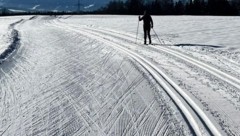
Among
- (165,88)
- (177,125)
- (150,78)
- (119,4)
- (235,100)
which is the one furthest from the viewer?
(119,4)

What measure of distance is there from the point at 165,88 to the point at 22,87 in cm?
445

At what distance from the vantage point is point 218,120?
8.76 m

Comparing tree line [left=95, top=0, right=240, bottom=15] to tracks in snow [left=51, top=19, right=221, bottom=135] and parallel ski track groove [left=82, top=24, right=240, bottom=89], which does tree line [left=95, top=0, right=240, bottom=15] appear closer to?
parallel ski track groove [left=82, top=24, right=240, bottom=89]

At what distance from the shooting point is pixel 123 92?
11.5 metres

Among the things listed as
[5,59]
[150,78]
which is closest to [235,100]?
[150,78]

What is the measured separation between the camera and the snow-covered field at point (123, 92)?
881 centimetres

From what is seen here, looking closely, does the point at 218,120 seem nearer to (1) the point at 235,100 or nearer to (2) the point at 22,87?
(1) the point at 235,100

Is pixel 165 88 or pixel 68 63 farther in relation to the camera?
pixel 68 63

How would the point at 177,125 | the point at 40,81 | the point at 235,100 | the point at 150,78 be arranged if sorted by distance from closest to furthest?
the point at 177,125
the point at 235,100
the point at 150,78
the point at 40,81

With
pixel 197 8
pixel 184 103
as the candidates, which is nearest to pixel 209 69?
pixel 184 103

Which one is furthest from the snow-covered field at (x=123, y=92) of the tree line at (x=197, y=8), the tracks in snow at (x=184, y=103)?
the tree line at (x=197, y=8)

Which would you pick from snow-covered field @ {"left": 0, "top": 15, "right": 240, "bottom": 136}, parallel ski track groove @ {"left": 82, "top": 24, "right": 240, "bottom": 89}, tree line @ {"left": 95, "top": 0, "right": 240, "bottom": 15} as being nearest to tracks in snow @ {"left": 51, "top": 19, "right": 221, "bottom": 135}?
snow-covered field @ {"left": 0, "top": 15, "right": 240, "bottom": 136}

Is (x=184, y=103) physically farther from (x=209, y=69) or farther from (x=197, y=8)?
(x=197, y=8)

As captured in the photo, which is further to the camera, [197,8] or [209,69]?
[197,8]
